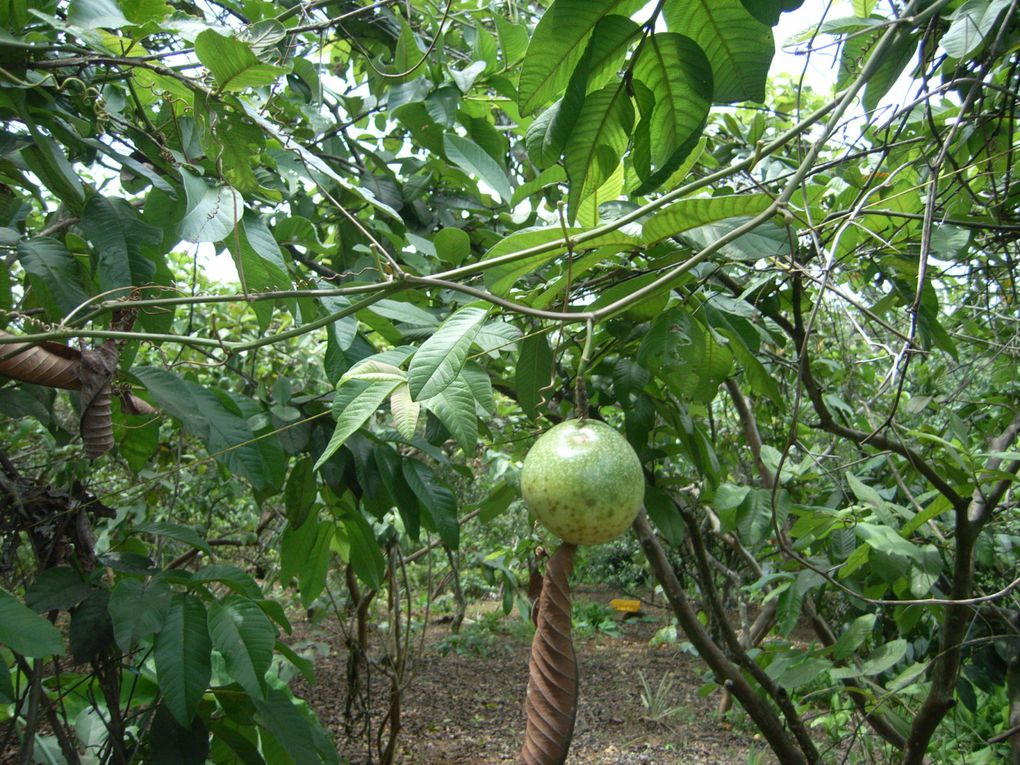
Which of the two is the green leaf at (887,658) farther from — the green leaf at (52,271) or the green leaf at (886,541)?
the green leaf at (52,271)

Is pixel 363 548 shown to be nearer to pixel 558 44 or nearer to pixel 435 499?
pixel 435 499

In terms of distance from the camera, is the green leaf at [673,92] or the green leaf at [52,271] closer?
the green leaf at [673,92]

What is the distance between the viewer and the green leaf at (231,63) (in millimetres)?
1048

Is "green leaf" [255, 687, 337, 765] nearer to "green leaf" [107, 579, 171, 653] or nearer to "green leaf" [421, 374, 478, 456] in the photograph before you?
"green leaf" [107, 579, 171, 653]

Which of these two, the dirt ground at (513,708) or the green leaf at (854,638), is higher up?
the green leaf at (854,638)

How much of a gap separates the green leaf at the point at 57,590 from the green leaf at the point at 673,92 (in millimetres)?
1378

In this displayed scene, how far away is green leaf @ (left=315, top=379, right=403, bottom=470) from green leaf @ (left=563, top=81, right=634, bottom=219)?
365 millimetres

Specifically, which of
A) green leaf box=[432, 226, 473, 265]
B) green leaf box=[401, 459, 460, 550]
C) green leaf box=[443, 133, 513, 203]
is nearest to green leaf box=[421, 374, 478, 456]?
green leaf box=[432, 226, 473, 265]

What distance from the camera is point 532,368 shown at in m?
1.25

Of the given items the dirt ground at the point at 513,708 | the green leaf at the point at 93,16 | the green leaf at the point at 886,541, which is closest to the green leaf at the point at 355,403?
the green leaf at the point at 93,16

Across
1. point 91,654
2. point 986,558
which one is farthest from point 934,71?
point 91,654

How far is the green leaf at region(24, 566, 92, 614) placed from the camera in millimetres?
1461

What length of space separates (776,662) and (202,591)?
1.54m

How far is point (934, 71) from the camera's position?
Result: 1.44 m
